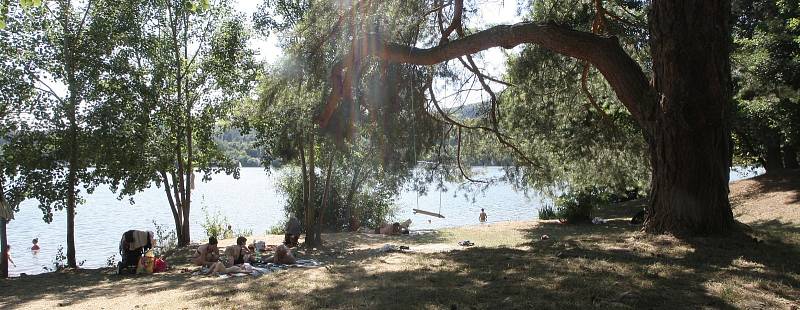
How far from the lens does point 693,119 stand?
7273 mm

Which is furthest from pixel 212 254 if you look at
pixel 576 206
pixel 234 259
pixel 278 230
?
pixel 576 206

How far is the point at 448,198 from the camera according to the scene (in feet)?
154

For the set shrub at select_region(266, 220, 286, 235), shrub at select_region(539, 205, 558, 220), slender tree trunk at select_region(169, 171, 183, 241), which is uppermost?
slender tree trunk at select_region(169, 171, 183, 241)

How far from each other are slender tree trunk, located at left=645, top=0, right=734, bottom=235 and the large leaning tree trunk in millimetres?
11

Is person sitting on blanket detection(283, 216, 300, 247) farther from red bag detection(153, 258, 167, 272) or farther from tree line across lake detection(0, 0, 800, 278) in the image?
red bag detection(153, 258, 167, 272)

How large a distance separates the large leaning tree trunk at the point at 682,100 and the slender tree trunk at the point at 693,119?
1 cm

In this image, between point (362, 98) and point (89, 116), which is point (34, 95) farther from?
point (362, 98)

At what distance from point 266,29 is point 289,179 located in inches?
314

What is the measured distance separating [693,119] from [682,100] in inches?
10.7

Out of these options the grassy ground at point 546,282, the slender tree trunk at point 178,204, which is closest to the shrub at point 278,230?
the slender tree trunk at point 178,204

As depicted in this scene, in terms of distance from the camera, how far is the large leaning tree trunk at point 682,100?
7277 millimetres

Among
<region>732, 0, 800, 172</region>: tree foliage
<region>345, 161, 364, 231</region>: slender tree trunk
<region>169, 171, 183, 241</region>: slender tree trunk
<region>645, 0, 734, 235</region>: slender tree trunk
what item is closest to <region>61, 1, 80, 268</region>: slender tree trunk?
<region>169, 171, 183, 241</region>: slender tree trunk

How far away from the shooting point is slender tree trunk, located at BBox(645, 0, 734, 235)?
23.9 ft

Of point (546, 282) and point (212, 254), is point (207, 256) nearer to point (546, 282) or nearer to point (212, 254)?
point (212, 254)
